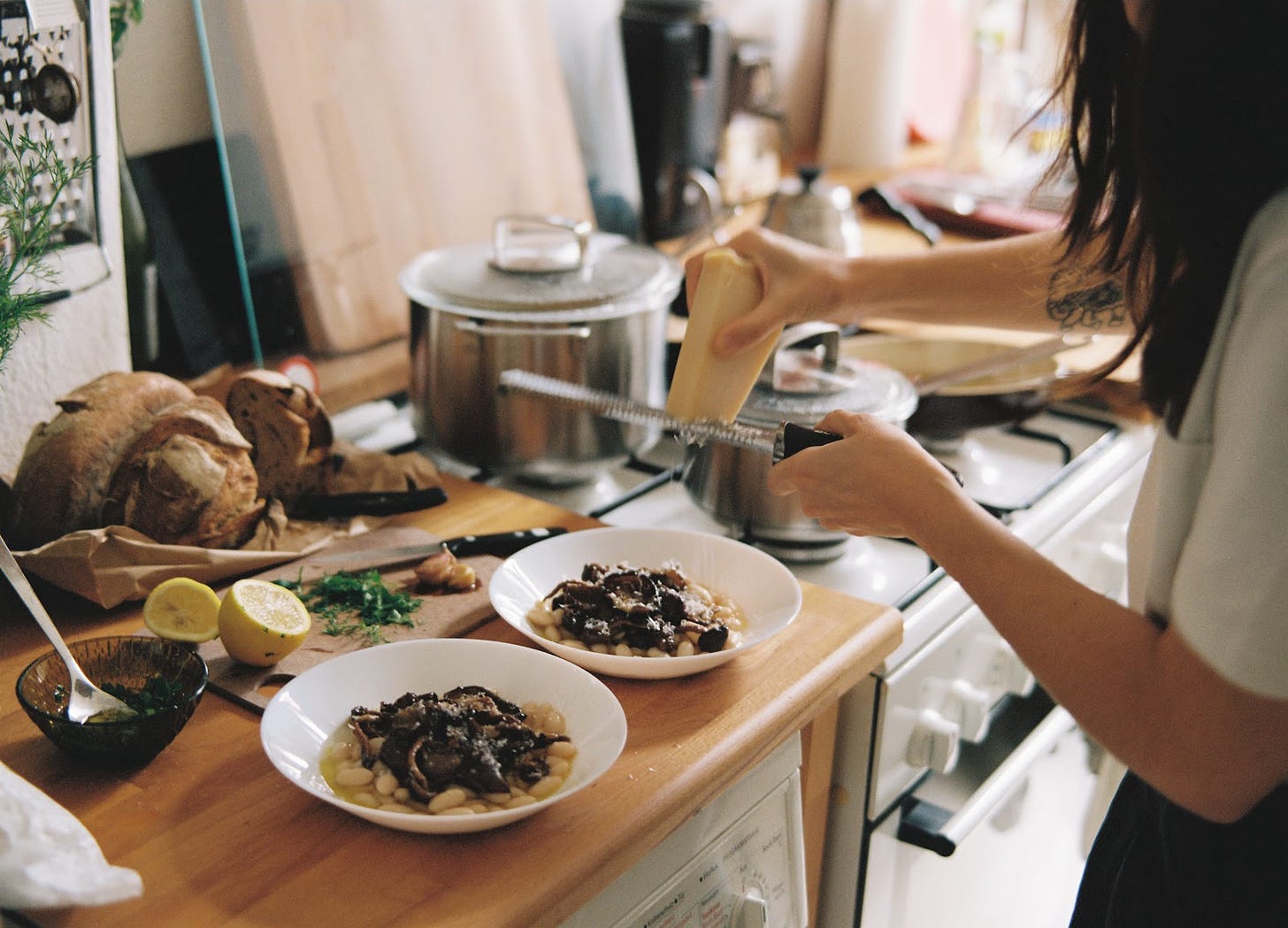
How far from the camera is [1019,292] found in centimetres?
120

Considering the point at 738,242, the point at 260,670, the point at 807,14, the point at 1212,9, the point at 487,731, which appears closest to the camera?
the point at 1212,9

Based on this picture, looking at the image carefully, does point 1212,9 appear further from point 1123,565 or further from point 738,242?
point 1123,565

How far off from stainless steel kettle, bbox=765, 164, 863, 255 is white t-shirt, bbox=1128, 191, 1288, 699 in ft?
3.73

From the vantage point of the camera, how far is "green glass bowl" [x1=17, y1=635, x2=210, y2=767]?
0.82 m

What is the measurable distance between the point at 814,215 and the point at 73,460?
114 cm

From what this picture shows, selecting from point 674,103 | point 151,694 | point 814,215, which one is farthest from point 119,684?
point 674,103

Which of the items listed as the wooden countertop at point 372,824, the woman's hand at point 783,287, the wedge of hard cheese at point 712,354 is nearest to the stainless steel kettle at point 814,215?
the woman's hand at point 783,287

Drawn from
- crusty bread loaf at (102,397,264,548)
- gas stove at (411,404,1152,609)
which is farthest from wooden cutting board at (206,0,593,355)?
crusty bread loaf at (102,397,264,548)

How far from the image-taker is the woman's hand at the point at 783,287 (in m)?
1.12

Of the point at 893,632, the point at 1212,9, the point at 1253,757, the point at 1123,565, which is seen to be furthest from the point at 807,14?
the point at 1253,757

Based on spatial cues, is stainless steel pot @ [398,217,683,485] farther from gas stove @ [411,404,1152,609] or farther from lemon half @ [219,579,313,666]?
lemon half @ [219,579,313,666]

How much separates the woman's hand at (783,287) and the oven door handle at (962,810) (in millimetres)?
466

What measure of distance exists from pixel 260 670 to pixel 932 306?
2.46 ft

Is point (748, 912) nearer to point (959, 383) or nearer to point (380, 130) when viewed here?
point (959, 383)
